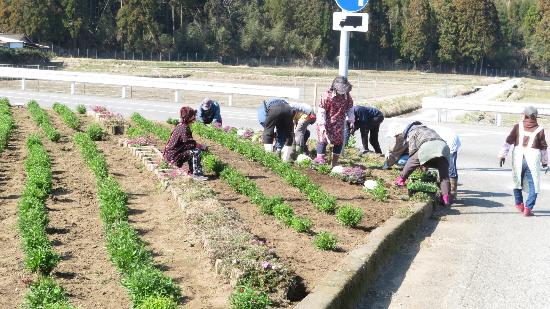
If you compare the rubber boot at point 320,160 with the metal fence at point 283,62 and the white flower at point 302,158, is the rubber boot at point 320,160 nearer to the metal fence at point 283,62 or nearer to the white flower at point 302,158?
the white flower at point 302,158

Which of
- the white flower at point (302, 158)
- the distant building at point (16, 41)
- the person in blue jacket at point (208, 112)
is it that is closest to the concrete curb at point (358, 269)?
the white flower at point (302, 158)

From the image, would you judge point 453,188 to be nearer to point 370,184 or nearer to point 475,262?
point 370,184

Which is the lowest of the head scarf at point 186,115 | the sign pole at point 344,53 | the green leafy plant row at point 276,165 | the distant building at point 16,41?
the green leafy plant row at point 276,165

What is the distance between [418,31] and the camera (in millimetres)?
87125

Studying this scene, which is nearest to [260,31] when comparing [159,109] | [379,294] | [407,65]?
[407,65]

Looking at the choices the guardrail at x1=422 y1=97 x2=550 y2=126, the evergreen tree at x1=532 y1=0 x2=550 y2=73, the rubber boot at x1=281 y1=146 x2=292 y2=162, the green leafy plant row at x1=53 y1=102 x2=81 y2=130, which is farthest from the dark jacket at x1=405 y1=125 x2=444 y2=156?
the evergreen tree at x1=532 y1=0 x2=550 y2=73

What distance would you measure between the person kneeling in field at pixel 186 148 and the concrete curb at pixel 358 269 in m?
2.87

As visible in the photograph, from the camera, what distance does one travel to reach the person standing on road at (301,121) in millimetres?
13023

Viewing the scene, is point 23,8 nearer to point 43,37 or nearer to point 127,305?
point 43,37

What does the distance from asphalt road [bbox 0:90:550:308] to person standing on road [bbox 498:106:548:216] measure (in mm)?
262

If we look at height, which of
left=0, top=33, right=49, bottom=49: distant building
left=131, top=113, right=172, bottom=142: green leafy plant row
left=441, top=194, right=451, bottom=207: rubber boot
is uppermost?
left=0, top=33, right=49, bottom=49: distant building

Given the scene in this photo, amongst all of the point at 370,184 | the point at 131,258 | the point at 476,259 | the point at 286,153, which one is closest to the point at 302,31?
the point at 286,153

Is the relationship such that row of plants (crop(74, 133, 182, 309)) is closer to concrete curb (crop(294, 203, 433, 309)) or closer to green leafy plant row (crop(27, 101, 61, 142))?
concrete curb (crop(294, 203, 433, 309))

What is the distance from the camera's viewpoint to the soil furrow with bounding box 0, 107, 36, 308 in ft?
18.5
